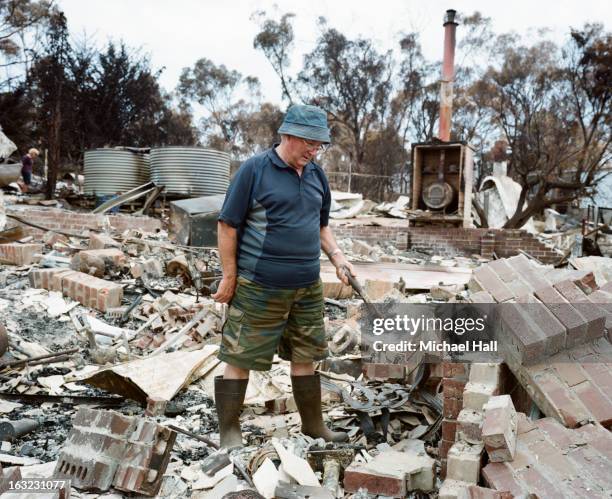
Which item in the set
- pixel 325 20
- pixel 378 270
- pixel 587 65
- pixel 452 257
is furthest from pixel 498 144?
pixel 378 270

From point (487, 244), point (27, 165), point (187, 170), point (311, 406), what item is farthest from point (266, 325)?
point (27, 165)

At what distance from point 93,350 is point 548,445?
3.48 m

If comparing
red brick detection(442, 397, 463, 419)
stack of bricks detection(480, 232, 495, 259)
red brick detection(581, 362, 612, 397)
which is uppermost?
red brick detection(581, 362, 612, 397)

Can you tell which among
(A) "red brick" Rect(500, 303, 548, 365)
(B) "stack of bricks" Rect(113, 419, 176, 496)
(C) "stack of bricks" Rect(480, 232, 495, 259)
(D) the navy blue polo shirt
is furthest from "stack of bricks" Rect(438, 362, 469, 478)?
(C) "stack of bricks" Rect(480, 232, 495, 259)

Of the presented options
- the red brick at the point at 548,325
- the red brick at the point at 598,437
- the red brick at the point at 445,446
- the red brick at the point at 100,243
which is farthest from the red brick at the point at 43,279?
the red brick at the point at 598,437

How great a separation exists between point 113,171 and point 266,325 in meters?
11.6

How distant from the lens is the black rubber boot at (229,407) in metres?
2.87

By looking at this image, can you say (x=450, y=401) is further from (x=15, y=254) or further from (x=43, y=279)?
(x=15, y=254)

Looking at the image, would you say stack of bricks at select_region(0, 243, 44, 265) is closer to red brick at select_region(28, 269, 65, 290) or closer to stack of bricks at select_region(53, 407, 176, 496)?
red brick at select_region(28, 269, 65, 290)

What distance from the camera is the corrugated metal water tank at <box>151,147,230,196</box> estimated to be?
12.4 metres

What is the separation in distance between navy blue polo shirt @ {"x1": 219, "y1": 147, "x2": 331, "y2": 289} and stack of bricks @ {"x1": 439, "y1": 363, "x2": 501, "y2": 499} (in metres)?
0.91

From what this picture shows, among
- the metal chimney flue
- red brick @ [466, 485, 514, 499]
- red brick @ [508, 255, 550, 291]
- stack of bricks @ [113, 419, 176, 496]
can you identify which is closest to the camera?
red brick @ [466, 485, 514, 499]

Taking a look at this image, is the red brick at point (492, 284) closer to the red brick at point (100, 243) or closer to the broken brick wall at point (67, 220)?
the red brick at point (100, 243)

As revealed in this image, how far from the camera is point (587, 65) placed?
20.3 m
